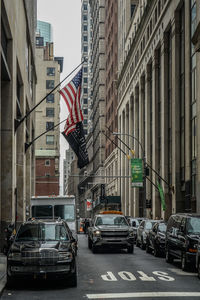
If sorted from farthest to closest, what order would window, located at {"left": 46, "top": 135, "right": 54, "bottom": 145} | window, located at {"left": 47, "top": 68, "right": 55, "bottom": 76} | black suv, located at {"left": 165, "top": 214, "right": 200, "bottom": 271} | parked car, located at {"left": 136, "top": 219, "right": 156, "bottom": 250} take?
window, located at {"left": 47, "top": 68, "right": 55, "bottom": 76}
window, located at {"left": 46, "top": 135, "right": 54, "bottom": 145}
parked car, located at {"left": 136, "top": 219, "right": 156, "bottom": 250}
black suv, located at {"left": 165, "top": 214, "right": 200, "bottom": 271}

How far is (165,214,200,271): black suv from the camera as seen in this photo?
57.8 feet

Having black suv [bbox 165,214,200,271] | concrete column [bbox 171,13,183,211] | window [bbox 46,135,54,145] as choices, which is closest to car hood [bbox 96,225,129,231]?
black suv [bbox 165,214,200,271]

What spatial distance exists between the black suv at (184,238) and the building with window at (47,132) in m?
66.1

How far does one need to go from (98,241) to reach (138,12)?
151 ft

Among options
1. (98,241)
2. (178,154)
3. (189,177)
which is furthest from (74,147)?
(178,154)

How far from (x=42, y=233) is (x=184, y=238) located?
212 inches

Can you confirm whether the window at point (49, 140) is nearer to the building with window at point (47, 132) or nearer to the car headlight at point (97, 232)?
the building with window at point (47, 132)

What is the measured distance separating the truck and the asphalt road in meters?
6.18

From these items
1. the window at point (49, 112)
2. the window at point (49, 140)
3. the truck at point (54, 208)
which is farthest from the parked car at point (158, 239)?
the window at point (49, 112)

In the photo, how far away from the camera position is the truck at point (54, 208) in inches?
998

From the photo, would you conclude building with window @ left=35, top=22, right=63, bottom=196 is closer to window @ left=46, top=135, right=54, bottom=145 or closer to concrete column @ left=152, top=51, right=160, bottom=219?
window @ left=46, top=135, right=54, bottom=145

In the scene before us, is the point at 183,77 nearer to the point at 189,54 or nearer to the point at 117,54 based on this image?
the point at 189,54

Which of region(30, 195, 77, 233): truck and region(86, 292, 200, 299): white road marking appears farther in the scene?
region(30, 195, 77, 233): truck

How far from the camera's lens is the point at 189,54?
132 feet
